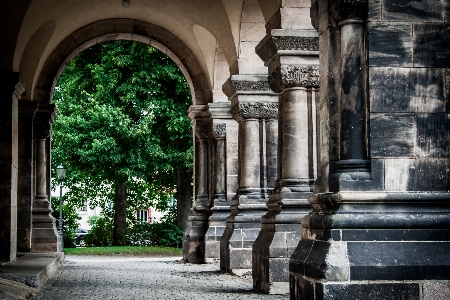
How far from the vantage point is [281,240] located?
10.7 metres

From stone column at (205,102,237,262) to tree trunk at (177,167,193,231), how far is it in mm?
8869

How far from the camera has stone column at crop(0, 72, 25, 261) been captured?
12.9 meters

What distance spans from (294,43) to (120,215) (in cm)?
1887

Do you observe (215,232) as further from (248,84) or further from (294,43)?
(294,43)

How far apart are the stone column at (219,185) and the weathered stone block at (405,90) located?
10.4 metres

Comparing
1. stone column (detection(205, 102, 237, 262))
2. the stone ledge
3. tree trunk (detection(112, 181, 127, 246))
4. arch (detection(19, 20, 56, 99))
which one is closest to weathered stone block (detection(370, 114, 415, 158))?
the stone ledge

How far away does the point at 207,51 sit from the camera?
1798 centimetres

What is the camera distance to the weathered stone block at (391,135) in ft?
22.4

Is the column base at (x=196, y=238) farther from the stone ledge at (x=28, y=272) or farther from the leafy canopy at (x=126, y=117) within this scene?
the leafy canopy at (x=126, y=117)

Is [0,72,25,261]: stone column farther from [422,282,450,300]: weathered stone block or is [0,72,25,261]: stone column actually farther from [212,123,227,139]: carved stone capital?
[422,282,450,300]: weathered stone block

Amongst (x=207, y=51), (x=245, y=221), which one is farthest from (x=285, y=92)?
(x=207, y=51)

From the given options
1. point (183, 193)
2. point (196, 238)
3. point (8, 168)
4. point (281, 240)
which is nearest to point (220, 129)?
point (196, 238)

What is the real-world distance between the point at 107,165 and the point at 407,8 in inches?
795

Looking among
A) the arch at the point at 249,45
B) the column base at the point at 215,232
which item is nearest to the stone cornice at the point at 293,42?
the arch at the point at 249,45
